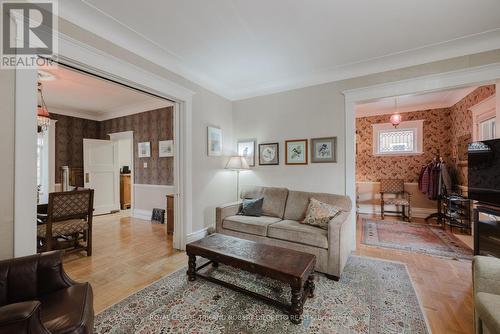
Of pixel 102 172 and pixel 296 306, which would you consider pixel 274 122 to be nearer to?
pixel 296 306

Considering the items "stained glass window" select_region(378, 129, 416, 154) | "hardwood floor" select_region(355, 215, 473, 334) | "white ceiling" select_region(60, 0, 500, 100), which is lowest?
"hardwood floor" select_region(355, 215, 473, 334)

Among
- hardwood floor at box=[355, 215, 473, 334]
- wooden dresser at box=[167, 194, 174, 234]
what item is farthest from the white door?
hardwood floor at box=[355, 215, 473, 334]

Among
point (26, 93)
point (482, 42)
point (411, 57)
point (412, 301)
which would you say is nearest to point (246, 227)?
point (412, 301)

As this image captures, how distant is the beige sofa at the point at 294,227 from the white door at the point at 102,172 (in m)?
4.18

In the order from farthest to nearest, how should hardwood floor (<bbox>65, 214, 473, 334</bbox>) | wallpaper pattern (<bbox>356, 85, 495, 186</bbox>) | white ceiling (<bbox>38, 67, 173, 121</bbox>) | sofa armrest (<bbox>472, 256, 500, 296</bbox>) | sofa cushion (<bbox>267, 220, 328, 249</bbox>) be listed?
1. wallpaper pattern (<bbox>356, 85, 495, 186</bbox>)
2. white ceiling (<bbox>38, 67, 173, 121</bbox>)
3. sofa cushion (<bbox>267, 220, 328, 249</bbox>)
4. hardwood floor (<bbox>65, 214, 473, 334</bbox>)
5. sofa armrest (<bbox>472, 256, 500, 296</bbox>)

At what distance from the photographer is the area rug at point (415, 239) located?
3.15 meters

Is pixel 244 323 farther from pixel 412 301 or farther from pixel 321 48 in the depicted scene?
Result: pixel 321 48

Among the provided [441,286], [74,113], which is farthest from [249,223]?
[74,113]

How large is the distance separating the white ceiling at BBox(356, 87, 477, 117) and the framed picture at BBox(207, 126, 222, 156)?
9.78 ft

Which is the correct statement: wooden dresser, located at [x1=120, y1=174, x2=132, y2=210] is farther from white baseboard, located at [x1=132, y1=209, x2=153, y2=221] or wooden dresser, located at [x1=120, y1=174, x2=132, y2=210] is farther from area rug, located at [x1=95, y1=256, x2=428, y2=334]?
area rug, located at [x1=95, y1=256, x2=428, y2=334]

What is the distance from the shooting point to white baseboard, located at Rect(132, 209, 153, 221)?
5.14 m

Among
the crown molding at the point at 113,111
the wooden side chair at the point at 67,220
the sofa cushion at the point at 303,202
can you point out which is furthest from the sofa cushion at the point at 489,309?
the crown molding at the point at 113,111

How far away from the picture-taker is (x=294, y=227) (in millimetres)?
2773

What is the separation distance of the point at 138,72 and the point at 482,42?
13.5 ft
